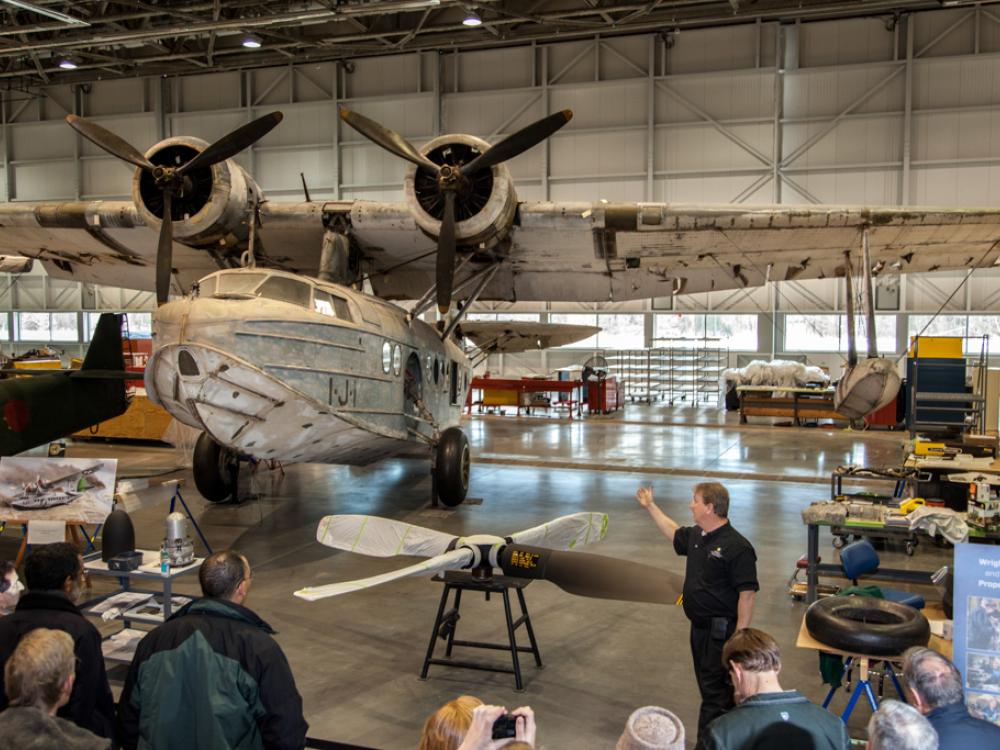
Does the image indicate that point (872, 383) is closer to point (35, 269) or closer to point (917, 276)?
point (917, 276)

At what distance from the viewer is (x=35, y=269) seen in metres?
34.8

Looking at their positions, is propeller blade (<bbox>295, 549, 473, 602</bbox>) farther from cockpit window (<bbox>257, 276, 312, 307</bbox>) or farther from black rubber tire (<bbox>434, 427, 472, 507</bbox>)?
black rubber tire (<bbox>434, 427, 472, 507</bbox>)

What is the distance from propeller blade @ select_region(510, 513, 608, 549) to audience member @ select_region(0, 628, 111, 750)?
3690 millimetres

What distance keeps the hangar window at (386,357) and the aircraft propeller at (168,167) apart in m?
2.80

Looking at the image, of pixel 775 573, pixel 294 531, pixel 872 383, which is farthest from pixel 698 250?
pixel 294 531

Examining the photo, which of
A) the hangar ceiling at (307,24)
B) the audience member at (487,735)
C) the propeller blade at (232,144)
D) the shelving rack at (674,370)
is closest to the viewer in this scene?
the audience member at (487,735)

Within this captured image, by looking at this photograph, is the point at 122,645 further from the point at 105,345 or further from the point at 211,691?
the point at 105,345

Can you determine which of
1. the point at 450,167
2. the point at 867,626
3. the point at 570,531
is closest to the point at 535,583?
the point at 570,531

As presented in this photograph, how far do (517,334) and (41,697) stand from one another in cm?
1559

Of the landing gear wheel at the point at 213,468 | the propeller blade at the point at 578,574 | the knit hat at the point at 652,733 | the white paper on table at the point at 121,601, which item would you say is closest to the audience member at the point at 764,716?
the knit hat at the point at 652,733

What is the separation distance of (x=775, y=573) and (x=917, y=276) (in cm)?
2221

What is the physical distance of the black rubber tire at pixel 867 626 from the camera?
14.5 ft

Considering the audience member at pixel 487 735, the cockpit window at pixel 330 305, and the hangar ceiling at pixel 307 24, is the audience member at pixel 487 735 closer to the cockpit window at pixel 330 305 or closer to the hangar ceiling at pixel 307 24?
the cockpit window at pixel 330 305

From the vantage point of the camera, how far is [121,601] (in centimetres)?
624
